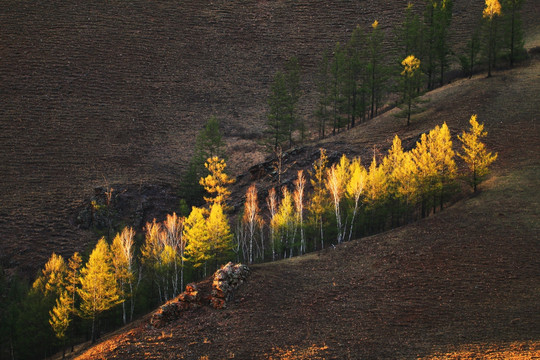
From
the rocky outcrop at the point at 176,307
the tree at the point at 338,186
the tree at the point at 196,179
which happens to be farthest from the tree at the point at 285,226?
the tree at the point at 196,179

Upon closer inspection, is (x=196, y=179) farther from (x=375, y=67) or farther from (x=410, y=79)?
(x=375, y=67)

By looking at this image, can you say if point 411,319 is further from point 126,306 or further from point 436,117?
point 436,117

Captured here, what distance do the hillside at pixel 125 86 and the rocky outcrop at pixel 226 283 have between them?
27.1 m

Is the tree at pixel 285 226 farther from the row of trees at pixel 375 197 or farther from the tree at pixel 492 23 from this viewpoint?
the tree at pixel 492 23

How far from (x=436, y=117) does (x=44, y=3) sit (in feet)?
312

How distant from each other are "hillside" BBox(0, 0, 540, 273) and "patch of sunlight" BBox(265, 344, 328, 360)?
34.4m

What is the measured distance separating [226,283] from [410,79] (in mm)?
38268

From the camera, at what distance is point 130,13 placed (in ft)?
324

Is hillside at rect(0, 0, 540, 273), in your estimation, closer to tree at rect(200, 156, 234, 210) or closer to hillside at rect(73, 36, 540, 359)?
tree at rect(200, 156, 234, 210)

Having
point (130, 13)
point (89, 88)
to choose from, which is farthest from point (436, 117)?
point (130, 13)

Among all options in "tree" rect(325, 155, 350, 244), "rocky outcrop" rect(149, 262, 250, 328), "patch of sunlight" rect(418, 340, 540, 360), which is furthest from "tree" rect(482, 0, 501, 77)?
"rocky outcrop" rect(149, 262, 250, 328)

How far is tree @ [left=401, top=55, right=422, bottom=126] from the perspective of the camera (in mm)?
51438

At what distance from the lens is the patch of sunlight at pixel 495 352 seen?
679 inches

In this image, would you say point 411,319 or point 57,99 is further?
point 57,99
